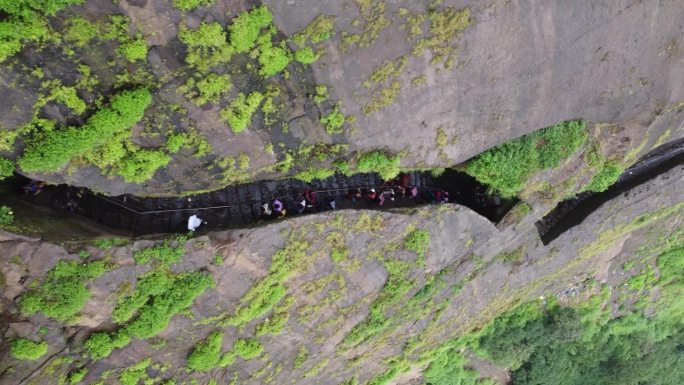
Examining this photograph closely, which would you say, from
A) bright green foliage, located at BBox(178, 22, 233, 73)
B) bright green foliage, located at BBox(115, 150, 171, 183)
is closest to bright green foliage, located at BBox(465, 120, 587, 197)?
bright green foliage, located at BBox(178, 22, 233, 73)

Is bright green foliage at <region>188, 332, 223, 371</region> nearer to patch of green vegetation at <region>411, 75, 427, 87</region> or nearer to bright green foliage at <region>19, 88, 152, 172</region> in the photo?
bright green foliage at <region>19, 88, 152, 172</region>

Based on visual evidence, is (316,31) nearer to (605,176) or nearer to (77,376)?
(77,376)

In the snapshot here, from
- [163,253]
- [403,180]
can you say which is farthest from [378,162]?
[163,253]

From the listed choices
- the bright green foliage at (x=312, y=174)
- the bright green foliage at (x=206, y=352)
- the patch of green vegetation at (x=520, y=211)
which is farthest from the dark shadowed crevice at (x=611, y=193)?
the bright green foliage at (x=206, y=352)

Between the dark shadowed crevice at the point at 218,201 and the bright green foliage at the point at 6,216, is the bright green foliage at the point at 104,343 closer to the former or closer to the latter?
the dark shadowed crevice at the point at 218,201

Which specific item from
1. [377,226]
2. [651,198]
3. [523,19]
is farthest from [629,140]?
[377,226]
